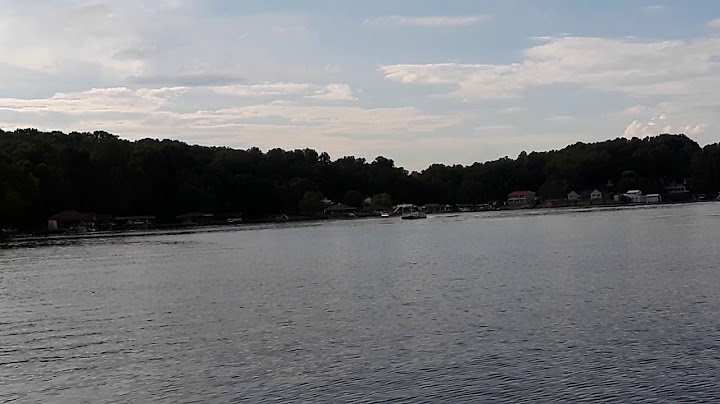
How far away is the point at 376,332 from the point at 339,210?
158m

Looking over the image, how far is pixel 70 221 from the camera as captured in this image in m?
123

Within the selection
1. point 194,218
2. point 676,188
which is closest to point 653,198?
point 676,188

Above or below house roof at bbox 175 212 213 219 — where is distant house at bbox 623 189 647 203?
below

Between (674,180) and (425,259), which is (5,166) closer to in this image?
(425,259)

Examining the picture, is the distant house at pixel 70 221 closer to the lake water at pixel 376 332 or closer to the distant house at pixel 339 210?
the distant house at pixel 339 210

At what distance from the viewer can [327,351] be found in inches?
838

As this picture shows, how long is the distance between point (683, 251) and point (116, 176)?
102798 mm

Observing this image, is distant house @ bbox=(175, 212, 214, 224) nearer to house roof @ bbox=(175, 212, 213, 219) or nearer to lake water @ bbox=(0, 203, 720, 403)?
house roof @ bbox=(175, 212, 213, 219)

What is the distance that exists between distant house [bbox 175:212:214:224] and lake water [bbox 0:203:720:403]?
96.5 m

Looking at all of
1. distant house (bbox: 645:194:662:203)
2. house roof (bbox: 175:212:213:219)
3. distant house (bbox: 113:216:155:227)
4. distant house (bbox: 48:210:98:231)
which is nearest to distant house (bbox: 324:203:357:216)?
house roof (bbox: 175:212:213:219)

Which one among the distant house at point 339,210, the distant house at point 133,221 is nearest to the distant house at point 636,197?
the distant house at point 339,210

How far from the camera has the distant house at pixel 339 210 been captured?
587 ft

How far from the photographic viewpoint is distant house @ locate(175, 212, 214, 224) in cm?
14275

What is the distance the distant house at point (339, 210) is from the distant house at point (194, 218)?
3823 cm
